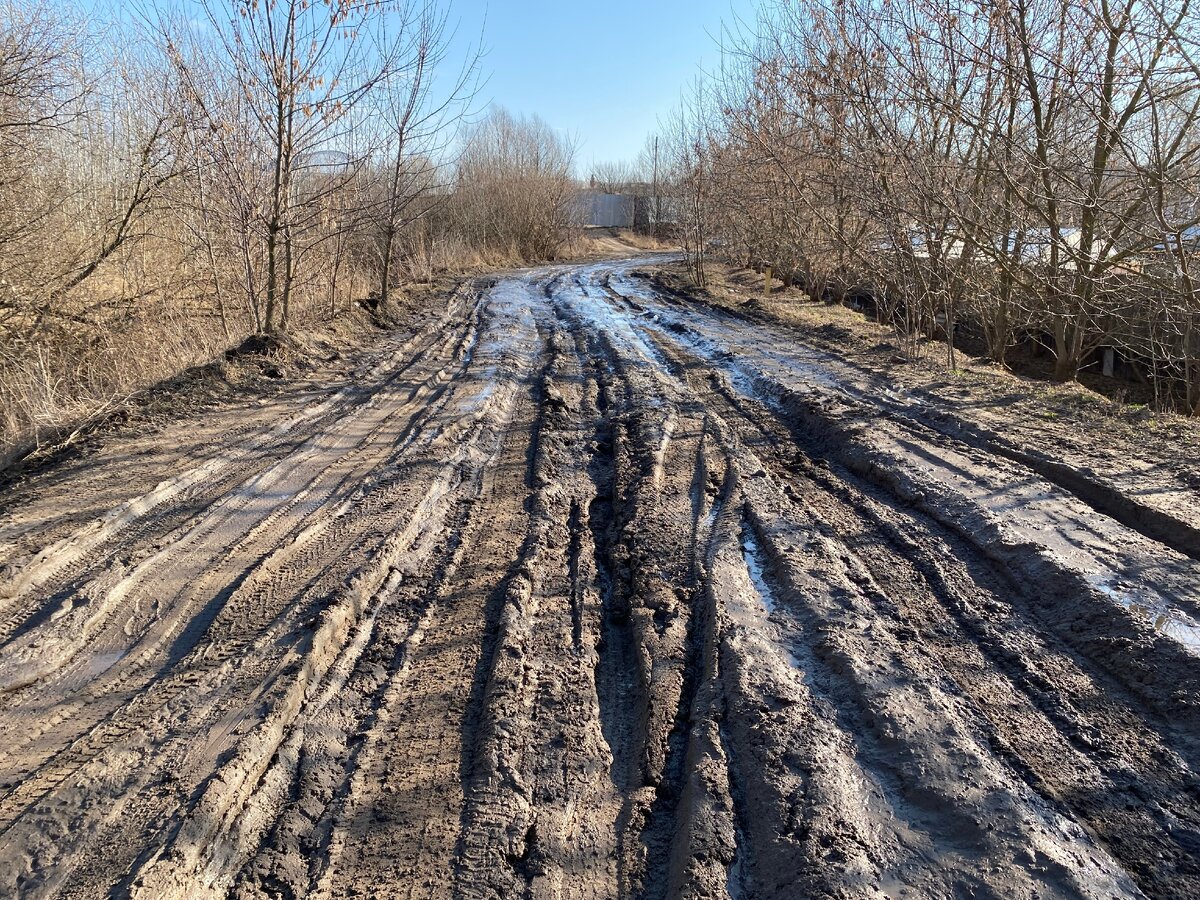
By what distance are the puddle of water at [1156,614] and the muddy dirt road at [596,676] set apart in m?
0.02

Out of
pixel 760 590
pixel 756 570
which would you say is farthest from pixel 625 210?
pixel 760 590

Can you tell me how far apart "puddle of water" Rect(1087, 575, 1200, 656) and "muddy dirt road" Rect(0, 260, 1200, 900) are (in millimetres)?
16

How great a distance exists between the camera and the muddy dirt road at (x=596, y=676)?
6.59 feet

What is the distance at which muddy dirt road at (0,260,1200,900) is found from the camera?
2008mm

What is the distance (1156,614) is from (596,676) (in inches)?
91.9

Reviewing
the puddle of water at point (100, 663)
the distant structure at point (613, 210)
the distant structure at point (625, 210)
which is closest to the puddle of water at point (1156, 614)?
the puddle of water at point (100, 663)

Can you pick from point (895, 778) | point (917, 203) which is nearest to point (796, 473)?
point (895, 778)

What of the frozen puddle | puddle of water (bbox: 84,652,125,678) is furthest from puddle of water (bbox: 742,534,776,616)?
puddle of water (bbox: 84,652,125,678)

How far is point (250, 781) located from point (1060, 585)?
11.0ft

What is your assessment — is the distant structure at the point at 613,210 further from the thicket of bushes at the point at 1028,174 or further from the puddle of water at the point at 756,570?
the puddle of water at the point at 756,570

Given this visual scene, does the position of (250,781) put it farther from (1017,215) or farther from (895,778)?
(1017,215)

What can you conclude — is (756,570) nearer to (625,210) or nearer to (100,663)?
(100,663)

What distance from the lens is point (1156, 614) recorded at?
300 centimetres

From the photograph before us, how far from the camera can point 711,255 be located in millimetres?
24766
